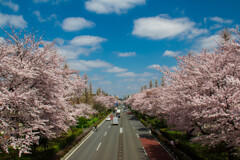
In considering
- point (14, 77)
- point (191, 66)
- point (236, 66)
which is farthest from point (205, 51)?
point (14, 77)

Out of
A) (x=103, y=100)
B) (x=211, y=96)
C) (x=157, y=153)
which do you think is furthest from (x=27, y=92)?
(x=103, y=100)

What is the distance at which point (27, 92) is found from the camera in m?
10.7

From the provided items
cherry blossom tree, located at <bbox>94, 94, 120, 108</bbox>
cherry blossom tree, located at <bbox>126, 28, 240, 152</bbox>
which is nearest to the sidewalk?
cherry blossom tree, located at <bbox>126, 28, 240, 152</bbox>

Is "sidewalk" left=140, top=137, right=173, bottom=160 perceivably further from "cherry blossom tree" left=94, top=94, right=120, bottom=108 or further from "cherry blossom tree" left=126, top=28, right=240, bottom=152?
"cherry blossom tree" left=94, top=94, right=120, bottom=108

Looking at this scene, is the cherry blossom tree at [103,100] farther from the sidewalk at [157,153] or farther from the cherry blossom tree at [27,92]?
the cherry blossom tree at [27,92]

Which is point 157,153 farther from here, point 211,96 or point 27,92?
point 27,92

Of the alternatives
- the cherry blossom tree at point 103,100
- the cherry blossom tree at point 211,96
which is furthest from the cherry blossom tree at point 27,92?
the cherry blossom tree at point 103,100

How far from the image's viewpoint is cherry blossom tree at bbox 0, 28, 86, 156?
10473mm

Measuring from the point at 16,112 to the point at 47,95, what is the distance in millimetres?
2679

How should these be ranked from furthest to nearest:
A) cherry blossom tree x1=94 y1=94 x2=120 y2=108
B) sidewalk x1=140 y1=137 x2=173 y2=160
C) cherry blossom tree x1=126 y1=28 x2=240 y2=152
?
cherry blossom tree x1=94 y1=94 x2=120 y2=108 → sidewalk x1=140 y1=137 x2=173 y2=160 → cherry blossom tree x1=126 y1=28 x2=240 y2=152

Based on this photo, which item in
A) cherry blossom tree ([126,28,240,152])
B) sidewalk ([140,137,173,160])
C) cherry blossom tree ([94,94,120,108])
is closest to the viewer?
cherry blossom tree ([126,28,240,152])

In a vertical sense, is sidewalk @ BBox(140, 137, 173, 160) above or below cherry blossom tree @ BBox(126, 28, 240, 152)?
below

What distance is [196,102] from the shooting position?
10734mm

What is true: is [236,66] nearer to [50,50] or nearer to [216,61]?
[216,61]
